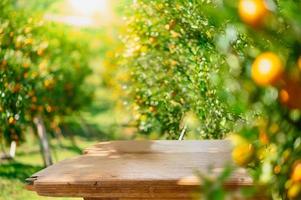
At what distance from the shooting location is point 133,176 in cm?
271

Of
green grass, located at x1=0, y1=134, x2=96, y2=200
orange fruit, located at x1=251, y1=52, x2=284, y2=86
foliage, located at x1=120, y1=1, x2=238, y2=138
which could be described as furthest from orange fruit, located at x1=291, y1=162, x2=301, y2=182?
green grass, located at x1=0, y1=134, x2=96, y2=200

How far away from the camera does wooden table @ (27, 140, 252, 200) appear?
2650 mm

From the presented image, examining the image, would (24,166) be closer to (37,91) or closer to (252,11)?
(37,91)

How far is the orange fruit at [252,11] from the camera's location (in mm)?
1641

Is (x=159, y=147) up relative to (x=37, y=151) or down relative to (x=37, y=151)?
up

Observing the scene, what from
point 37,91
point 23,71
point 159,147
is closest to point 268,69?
point 159,147

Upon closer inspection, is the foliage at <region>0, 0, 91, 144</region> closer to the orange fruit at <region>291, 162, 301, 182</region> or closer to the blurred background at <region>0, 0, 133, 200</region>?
the blurred background at <region>0, 0, 133, 200</region>

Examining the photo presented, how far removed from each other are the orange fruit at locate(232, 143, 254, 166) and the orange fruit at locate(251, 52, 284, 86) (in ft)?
0.68

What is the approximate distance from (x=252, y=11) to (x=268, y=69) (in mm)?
154

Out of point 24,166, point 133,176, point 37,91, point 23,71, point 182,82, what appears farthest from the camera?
point 24,166

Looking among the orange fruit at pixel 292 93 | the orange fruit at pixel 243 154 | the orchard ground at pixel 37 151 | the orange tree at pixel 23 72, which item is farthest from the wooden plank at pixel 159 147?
the orchard ground at pixel 37 151

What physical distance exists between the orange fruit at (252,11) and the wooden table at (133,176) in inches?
37.0

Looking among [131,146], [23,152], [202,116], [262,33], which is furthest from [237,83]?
[23,152]

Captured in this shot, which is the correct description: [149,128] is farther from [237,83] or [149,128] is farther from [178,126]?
[237,83]
